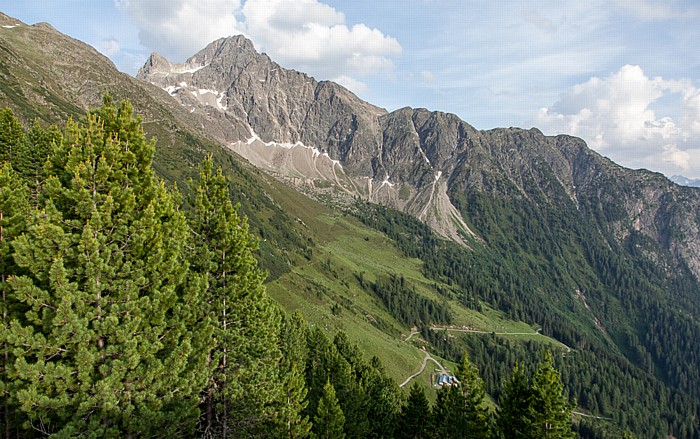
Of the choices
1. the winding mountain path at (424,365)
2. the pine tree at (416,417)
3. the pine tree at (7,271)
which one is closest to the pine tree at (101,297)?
the pine tree at (7,271)

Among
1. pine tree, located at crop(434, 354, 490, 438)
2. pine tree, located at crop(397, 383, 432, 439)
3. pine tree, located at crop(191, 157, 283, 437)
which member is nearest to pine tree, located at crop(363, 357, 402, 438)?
pine tree, located at crop(397, 383, 432, 439)

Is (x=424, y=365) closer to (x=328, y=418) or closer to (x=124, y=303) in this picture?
(x=328, y=418)

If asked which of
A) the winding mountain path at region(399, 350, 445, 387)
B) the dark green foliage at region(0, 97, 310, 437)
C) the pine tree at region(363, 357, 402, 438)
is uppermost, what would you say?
the dark green foliage at region(0, 97, 310, 437)

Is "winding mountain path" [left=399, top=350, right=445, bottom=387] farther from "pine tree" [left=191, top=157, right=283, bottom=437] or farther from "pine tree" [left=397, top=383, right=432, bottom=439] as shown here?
"pine tree" [left=191, top=157, right=283, bottom=437]

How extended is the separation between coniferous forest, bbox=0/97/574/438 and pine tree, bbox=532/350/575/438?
23102 millimetres

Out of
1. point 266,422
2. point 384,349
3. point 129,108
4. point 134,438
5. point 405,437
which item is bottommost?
point 384,349

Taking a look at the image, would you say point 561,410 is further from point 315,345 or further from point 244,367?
point 315,345

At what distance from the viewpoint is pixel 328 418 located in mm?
40219

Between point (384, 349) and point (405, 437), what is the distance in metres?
90.5

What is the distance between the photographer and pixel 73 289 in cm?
1634

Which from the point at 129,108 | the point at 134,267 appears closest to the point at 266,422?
the point at 134,267

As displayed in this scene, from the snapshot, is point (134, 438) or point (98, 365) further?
point (134, 438)

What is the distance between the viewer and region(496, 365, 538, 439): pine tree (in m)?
35.5

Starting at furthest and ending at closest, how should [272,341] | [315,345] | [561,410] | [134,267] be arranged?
[315,345]
[561,410]
[272,341]
[134,267]
